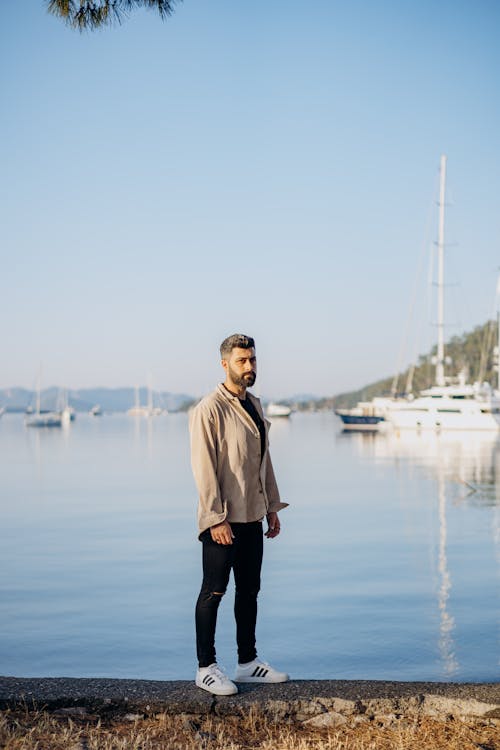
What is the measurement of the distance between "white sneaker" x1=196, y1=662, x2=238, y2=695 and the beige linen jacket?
2.67 ft

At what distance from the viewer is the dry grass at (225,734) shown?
458 centimetres

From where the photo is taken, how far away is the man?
529 cm

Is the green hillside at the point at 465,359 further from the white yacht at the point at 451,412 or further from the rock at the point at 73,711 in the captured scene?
the rock at the point at 73,711

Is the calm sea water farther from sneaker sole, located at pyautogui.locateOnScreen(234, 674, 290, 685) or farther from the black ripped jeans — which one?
the black ripped jeans

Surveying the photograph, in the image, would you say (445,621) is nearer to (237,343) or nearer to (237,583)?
(237,583)

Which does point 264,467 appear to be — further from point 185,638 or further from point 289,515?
point 289,515

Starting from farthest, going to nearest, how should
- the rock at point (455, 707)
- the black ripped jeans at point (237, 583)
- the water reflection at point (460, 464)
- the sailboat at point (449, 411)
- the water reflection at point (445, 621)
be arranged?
the sailboat at point (449, 411)
the water reflection at point (460, 464)
the water reflection at point (445, 621)
the black ripped jeans at point (237, 583)
the rock at point (455, 707)

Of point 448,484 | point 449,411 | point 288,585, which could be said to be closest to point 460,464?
point 448,484

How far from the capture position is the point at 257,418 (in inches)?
220

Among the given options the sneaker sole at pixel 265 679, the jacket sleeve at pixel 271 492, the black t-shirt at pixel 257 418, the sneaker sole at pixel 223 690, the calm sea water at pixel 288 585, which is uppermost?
the black t-shirt at pixel 257 418

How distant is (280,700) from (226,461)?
133 centimetres

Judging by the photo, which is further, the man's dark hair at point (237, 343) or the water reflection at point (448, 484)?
the water reflection at point (448, 484)

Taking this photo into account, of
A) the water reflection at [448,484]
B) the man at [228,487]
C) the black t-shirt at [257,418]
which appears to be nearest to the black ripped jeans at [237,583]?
the man at [228,487]

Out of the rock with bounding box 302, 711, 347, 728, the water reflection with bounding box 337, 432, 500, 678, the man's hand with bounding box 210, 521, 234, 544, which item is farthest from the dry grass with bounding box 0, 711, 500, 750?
the water reflection with bounding box 337, 432, 500, 678
